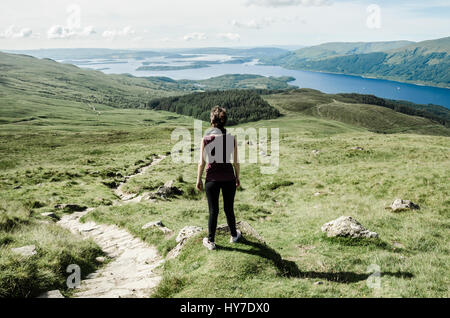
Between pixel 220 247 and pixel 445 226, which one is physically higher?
pixel 220 247

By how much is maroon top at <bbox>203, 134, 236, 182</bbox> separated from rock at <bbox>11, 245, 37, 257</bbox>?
18.6 ft

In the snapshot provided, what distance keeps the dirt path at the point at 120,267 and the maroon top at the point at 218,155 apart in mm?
3554

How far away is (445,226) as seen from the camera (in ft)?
41.7

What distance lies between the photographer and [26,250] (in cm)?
823

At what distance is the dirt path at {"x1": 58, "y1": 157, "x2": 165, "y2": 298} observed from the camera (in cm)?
745

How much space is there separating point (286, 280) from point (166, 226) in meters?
7.72

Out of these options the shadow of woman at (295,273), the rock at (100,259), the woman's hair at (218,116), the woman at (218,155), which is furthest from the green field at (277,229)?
the woman's hair at (218,116)

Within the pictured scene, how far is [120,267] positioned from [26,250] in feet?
9.61

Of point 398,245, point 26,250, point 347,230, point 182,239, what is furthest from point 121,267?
point 398,245

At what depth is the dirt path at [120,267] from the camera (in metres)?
7.45

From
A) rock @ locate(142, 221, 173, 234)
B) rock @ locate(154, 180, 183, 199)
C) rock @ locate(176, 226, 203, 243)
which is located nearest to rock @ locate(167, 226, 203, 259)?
rock @ locate(176, 226, 203, 243)

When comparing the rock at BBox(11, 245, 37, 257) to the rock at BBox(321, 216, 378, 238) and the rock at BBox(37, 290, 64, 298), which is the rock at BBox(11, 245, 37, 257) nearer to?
the rock at BBox(37, 290, 64, 298)

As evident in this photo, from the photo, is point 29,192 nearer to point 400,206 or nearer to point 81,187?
point 81,187

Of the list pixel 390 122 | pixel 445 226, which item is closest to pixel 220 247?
pixel 445 226
